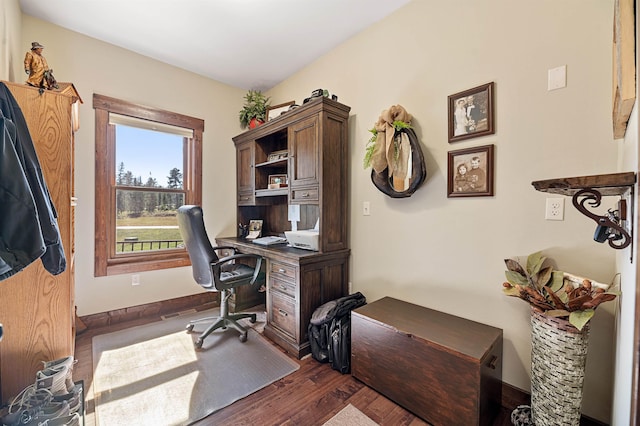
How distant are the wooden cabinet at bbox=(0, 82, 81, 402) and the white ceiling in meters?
1.03

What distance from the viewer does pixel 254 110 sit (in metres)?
3.38

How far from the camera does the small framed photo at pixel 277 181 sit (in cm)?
→ 291

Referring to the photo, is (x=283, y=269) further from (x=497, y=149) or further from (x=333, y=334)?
(x=497, y=149)

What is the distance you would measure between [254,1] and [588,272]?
2.86 meters

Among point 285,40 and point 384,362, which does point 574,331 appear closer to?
point 384,362

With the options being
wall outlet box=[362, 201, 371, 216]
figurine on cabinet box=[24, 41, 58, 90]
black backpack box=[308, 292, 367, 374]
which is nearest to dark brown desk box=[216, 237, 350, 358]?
black backpack box=[308, 292, 367, 374]

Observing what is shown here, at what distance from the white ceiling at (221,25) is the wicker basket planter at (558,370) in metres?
2.43

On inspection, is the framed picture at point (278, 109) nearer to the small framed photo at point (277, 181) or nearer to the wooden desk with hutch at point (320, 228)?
the wooden desk with hutch at point (320, 228)

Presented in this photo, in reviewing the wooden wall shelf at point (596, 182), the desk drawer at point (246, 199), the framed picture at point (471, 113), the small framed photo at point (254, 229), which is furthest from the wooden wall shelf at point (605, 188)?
the small framed photo at point (254, 229)

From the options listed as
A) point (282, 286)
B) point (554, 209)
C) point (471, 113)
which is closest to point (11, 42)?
point (282, 286)

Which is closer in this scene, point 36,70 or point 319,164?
point 36,70

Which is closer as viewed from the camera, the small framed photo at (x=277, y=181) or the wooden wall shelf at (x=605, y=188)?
the wooden wall shelf at (x=605, y=188)

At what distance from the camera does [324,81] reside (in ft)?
9.18

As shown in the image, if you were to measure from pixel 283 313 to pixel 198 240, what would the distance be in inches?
38.6
